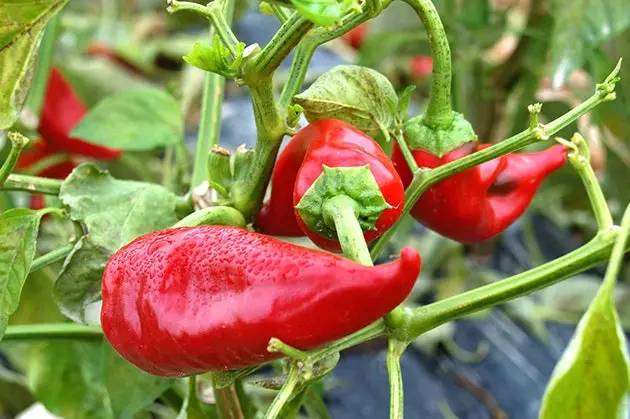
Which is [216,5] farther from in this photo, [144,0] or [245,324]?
[144,0]

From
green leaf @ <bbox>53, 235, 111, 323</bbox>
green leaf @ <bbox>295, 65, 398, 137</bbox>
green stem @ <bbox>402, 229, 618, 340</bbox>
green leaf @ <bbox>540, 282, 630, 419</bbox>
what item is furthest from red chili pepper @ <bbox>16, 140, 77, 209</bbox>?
green leaf @ <bbox>540, 282, 630, 419</bbox>

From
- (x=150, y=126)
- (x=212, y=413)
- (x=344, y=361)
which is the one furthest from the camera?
(x=344, y=361)

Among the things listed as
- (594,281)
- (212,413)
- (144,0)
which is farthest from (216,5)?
(144,0)

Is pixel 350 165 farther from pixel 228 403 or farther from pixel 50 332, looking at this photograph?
pixel 50 332

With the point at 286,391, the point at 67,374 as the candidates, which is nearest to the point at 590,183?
the point at 286,391

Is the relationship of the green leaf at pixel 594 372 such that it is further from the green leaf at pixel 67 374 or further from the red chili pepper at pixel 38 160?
the red chili pepper at pixel 38 160

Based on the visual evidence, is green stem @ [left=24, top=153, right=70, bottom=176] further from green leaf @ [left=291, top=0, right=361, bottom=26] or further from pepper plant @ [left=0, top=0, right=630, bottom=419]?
green leaf @ [left=291, top=0, right=361, bottom=26]

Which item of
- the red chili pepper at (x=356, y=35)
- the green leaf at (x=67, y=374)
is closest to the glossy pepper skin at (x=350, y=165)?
the green leaf at (x=67, y=374)
